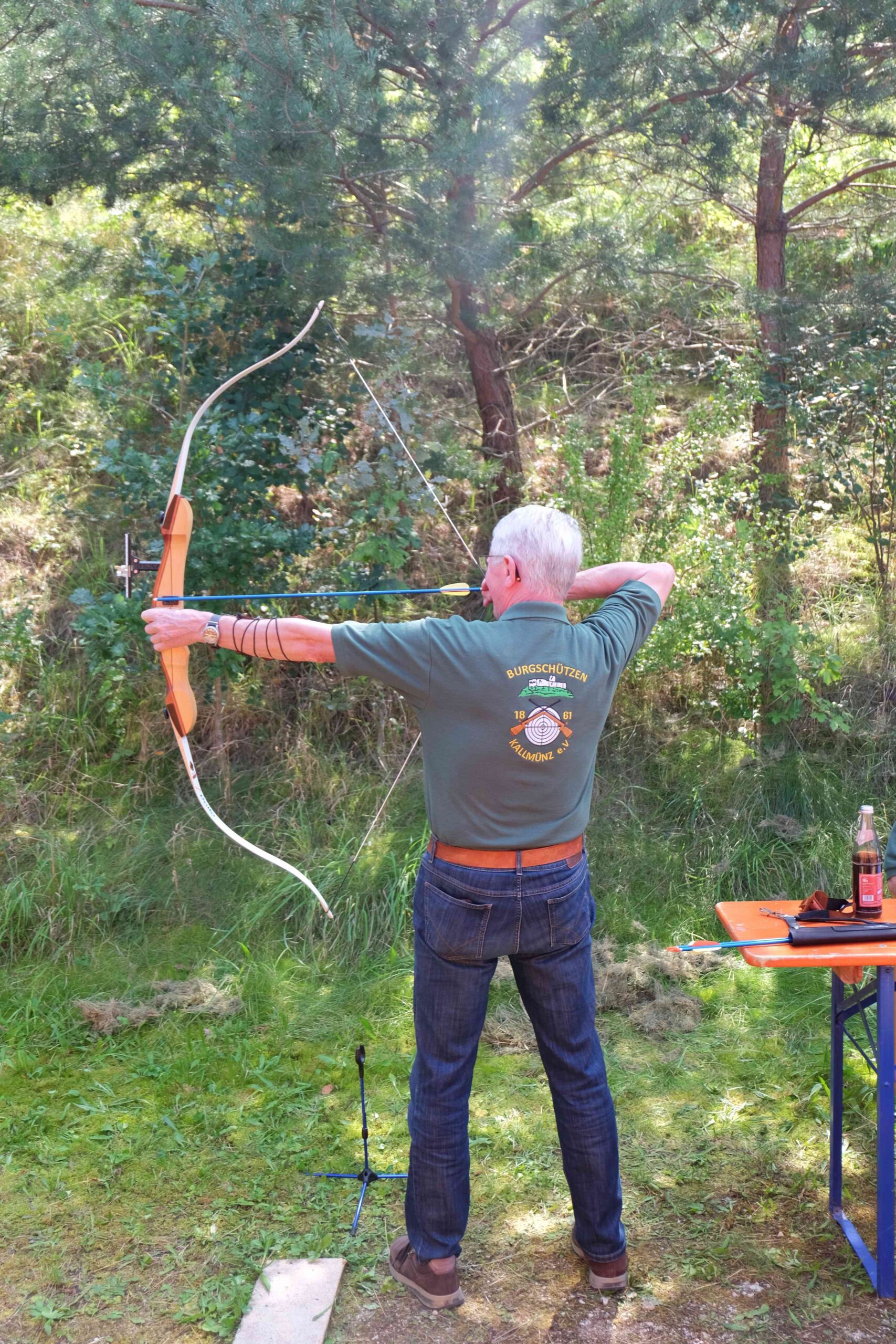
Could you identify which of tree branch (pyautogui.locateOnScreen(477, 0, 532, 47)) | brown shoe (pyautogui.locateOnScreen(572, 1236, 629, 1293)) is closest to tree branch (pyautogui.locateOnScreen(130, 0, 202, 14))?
tree branch (pyautogui.locateOnScreen(477, 0, 532, 47))

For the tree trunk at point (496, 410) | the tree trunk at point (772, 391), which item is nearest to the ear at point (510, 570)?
the tree trunk at point (772, 391)

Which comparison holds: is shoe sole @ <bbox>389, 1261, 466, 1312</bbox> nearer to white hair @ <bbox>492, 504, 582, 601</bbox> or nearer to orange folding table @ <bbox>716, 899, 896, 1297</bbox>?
orange folding table @ <bbox>716, 899, 896, 1297</bbox>

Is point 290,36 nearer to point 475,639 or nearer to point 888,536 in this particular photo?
point 475,639

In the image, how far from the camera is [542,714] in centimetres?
214

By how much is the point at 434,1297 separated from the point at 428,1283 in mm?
32

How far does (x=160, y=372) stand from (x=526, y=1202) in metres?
3.58

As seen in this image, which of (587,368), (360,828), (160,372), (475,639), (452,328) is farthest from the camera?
(587,368)

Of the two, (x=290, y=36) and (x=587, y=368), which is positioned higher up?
(x=290, y=36)

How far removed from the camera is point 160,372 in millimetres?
4793

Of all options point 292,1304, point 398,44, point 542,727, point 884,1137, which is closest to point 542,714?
point 542,727

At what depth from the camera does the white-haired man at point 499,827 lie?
2131 mm

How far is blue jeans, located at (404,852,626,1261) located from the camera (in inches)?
86.4

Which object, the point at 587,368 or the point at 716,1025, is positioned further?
the point at 587,368

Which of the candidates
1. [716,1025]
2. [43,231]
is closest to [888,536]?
[716,1025]
